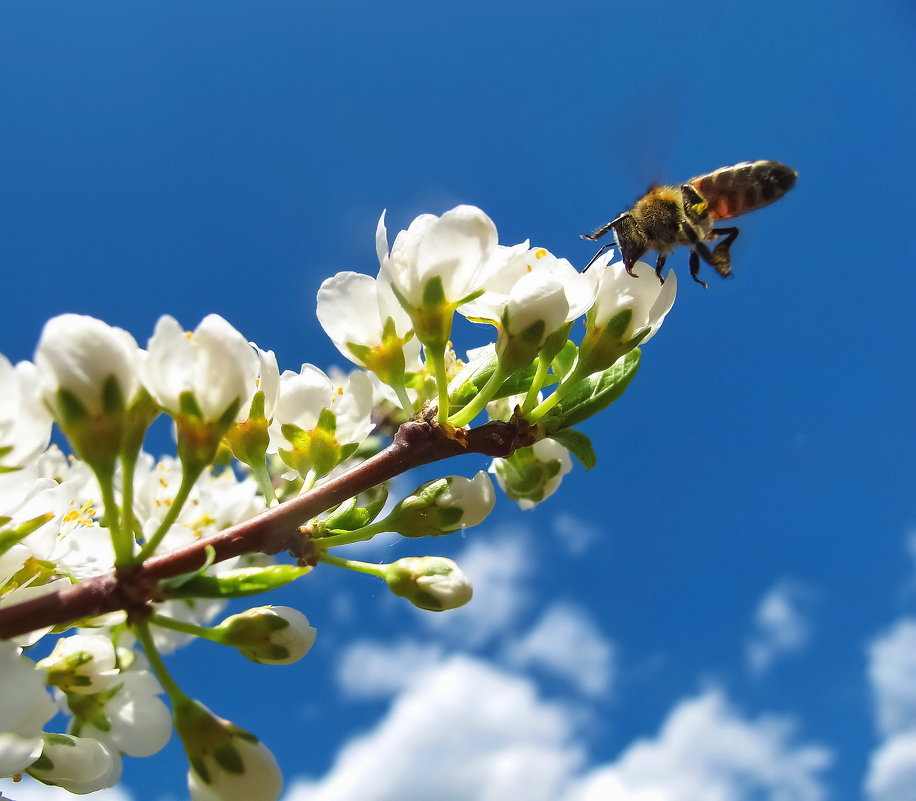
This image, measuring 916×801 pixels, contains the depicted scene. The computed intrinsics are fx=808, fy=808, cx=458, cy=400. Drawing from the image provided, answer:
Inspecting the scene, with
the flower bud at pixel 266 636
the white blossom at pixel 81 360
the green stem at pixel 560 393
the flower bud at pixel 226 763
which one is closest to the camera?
the white blossom at pixel 81 360

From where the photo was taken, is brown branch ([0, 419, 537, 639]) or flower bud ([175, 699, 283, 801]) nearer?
brown branch ([0, 419, 537, 639])

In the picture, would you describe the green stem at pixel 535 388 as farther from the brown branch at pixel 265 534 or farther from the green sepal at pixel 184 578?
the green sepal at pixel 184 578

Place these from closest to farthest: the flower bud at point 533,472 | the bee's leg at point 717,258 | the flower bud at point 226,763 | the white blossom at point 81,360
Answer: the white blossom at point 81,360 → the flower bud at point 226,763 → the flower bud at point 533,472 → the bee's leg at point 717,258

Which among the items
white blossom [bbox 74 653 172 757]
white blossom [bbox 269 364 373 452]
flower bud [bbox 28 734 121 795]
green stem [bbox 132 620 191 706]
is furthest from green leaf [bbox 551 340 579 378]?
flower bud [bbox 28 734 121 795]

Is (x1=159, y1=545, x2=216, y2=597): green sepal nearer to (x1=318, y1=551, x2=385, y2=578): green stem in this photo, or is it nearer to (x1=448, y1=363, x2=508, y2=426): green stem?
(x1=318, y1=551, x2=385, y2=578): green stem

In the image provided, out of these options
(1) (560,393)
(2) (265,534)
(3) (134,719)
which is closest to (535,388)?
(1) (560,393)

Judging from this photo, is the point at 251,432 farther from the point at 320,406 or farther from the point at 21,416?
the point at 21,416

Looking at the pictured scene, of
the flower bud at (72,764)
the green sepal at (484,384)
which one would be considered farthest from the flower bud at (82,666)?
the green sepal at (484,384)
